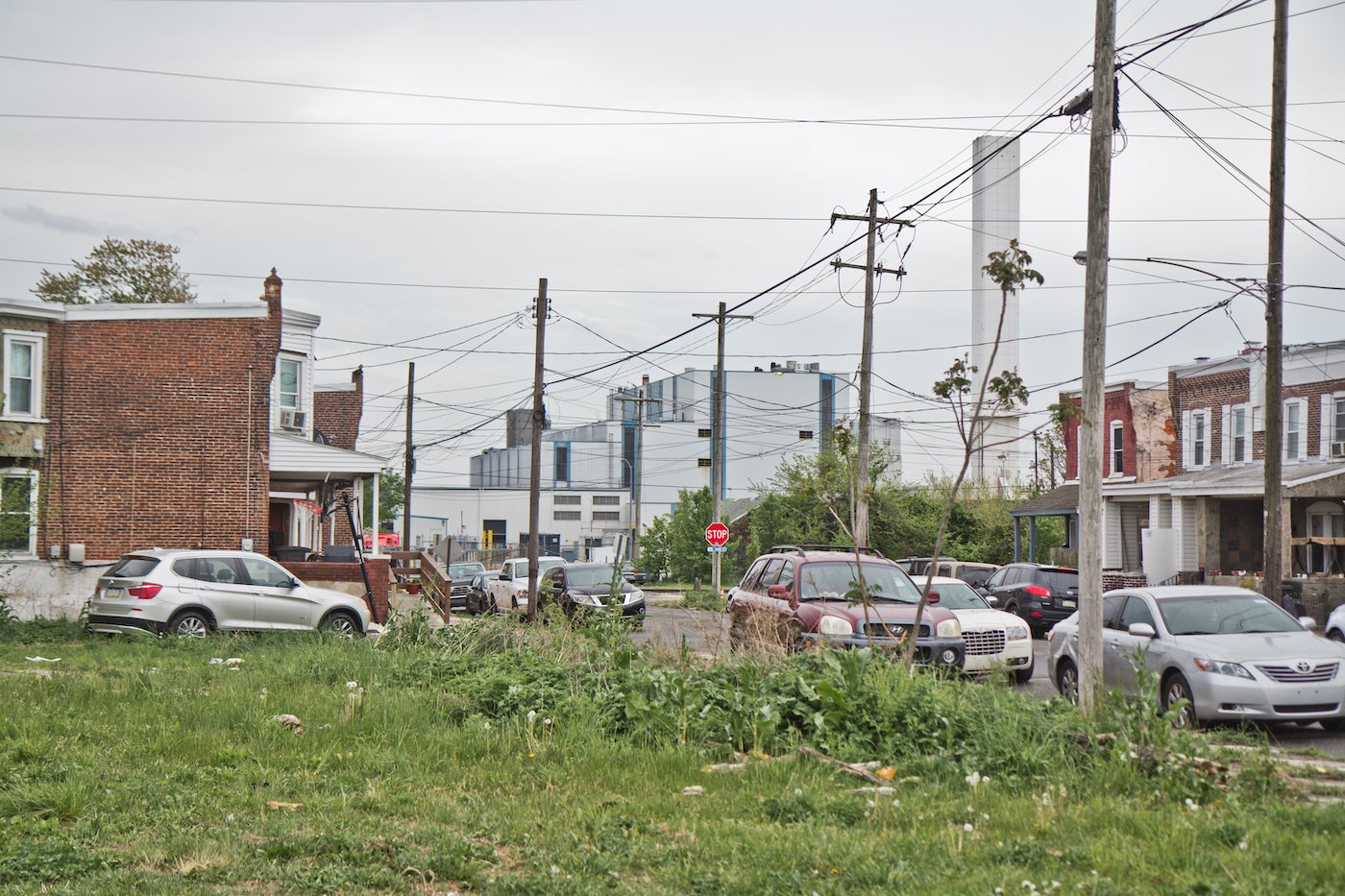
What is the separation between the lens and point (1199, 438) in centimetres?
4000

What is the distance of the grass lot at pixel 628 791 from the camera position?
5.93m

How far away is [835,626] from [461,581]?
33.3 metres

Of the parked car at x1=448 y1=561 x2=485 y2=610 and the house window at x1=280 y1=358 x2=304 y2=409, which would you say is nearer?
the house window at x1=280 y1=358 x2=304 y2=409

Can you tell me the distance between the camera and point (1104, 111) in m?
12.3

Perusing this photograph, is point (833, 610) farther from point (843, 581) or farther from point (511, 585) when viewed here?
point (511, 585)

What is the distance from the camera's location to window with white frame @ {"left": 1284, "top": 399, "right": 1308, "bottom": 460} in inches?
1382

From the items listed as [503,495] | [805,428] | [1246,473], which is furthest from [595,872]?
[503,495]

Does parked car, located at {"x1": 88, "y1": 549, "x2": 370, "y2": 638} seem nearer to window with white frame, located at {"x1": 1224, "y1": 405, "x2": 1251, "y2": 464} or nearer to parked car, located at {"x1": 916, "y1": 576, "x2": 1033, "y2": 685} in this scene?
parked car, located at {"x1": 916, "y1": 576, "x2": 1033, "y2": 685}

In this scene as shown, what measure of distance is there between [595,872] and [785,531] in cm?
3958

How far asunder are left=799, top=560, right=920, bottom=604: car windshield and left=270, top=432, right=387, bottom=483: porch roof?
56.8 ft

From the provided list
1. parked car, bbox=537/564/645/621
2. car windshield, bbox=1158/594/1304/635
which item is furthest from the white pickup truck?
car windshield, bbox=1158/594/1304/635

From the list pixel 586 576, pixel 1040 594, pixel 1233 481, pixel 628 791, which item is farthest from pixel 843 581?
pixel 1233 481

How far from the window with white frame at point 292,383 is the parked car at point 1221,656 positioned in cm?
2556

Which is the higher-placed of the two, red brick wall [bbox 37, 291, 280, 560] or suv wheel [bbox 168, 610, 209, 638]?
red brick wall [bbox 37, 291, 280, 560]
